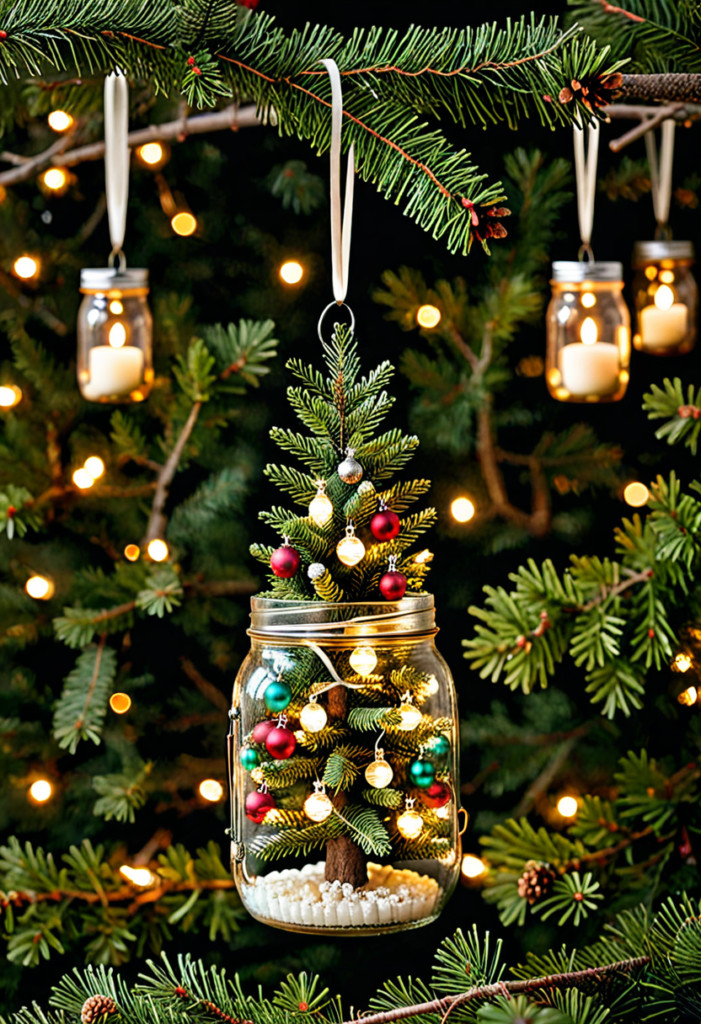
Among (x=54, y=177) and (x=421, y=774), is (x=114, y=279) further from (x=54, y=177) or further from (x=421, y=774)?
(x=421, y=774)

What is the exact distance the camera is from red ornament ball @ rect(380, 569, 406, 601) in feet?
2.23

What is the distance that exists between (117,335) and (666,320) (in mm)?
592

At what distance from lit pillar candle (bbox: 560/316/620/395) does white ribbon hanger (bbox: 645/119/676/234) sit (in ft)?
0.63

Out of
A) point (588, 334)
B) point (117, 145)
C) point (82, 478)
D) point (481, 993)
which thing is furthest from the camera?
point (82, 478)

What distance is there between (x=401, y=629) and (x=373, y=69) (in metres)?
0.34

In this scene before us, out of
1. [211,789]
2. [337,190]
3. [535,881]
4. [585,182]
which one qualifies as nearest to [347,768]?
[337,190]

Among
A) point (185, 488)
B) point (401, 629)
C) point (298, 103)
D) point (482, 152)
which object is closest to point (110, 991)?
point (401, 629)

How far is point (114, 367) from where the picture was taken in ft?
3.62

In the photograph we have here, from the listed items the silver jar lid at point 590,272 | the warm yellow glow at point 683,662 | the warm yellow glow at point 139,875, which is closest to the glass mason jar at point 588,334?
the silver jar lid at point 590,272

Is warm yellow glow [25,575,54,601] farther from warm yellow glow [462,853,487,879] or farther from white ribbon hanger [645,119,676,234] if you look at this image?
white ribbon hanger [645,119,676,234]

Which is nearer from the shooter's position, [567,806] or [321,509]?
[321,509]

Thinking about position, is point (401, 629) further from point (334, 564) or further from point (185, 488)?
point (185, 488)

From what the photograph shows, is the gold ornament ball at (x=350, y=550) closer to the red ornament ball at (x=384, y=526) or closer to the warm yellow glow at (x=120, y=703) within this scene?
Answer: the red ornament ball at (x=384, y=526)

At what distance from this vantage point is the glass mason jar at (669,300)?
1174 millimetres
